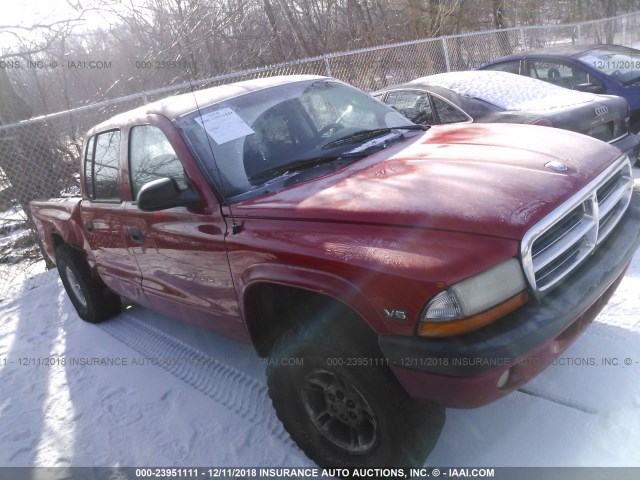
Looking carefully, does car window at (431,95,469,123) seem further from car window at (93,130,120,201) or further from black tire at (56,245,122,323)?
black tire at (56,245,122,323)

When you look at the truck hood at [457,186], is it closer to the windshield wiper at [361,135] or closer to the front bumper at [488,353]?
the windshield wiper at [361,135]

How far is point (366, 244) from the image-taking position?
209 centimetres

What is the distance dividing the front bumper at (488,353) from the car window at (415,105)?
4.06 metres

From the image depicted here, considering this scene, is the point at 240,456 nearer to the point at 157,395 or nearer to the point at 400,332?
the point at 157,395

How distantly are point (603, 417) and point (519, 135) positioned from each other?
1590 millimetres

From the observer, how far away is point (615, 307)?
3.39 metres

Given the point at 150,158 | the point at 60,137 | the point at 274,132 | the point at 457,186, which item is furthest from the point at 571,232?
the point at 60,137

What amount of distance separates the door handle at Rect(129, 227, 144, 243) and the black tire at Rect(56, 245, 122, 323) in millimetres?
1481

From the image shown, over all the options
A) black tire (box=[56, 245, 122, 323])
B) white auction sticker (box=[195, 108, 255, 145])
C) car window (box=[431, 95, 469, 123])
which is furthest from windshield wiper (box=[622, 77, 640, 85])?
black tire (box=[56, 245, 122, 323])

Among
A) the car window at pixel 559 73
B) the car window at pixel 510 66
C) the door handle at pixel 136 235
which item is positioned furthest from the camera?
the car window at pixel 510 66

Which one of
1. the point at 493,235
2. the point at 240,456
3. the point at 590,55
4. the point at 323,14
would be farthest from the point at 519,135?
the point at 323,14

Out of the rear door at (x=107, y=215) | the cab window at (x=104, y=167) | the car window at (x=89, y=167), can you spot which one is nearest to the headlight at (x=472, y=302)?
the rear door at (x=107, y=215)

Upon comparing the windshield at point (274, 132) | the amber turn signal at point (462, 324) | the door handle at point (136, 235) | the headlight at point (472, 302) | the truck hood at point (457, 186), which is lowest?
the amber turn signal at point (462, 324)

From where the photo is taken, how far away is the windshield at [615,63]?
22.8ft
